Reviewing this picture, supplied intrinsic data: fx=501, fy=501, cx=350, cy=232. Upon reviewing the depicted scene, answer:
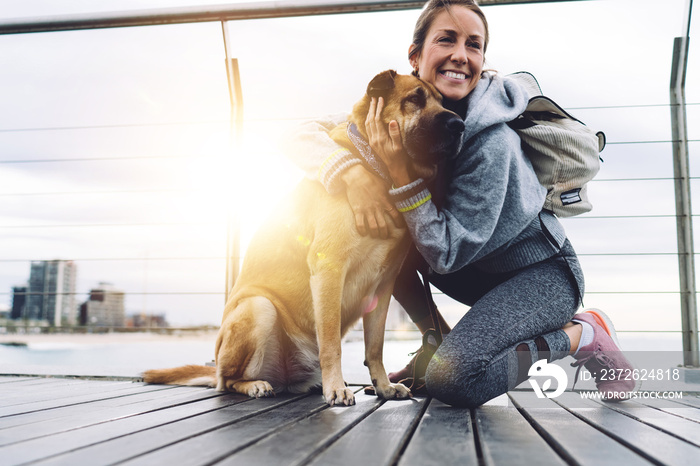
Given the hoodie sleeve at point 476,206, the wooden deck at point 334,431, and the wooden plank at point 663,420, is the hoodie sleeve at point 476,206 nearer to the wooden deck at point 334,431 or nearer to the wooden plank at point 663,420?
the wooden deck at point 334,431

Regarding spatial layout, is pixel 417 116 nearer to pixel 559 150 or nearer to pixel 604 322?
pixel 559 150

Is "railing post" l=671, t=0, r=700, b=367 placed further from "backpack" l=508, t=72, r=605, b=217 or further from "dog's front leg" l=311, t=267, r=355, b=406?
"dog's front leg" l=311, t=267, r=355, b=406

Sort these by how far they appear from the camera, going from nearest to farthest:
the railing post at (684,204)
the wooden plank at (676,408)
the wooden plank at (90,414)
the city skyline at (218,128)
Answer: the wooden plank at (90,414) → the wooden plank at (676,408) → the railing post at (684,204) → the city skyline at (218,128)

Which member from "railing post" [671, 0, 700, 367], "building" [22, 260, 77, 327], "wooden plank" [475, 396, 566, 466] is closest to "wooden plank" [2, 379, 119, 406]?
"building" [22, 260, 77, 327]

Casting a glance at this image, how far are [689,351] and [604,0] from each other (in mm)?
1643

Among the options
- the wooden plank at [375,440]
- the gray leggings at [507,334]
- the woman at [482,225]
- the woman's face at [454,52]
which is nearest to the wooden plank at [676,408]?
the woman at [482,225]

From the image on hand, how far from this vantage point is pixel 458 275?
1.95 m

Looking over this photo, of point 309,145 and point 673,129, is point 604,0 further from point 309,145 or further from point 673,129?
point 309,145

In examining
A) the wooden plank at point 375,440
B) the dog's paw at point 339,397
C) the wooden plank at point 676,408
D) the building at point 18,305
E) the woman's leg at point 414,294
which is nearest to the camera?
the wooden plank at point 375,440

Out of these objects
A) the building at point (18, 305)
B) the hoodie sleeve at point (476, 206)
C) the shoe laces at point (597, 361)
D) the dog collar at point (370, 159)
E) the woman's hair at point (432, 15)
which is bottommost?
the shoe laces at point (597, 361)

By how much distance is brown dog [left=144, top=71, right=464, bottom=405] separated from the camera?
5.43ft

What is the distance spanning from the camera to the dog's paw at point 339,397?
1.54 meters

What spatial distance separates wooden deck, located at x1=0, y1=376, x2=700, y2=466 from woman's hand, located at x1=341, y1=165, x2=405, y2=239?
56 centimetres

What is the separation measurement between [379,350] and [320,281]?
0.39 m
